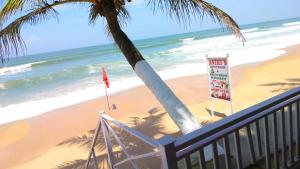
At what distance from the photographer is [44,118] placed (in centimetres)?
1127

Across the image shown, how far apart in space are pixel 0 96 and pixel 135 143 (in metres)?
15.1

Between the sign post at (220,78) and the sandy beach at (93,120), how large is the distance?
0.81 m

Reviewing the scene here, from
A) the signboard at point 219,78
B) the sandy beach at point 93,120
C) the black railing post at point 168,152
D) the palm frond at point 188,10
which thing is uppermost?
the palm frond at point 188,10

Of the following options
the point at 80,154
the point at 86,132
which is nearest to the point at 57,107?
the point at 86,132

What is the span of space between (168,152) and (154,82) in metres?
2.97

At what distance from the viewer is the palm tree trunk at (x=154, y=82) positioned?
4.76m

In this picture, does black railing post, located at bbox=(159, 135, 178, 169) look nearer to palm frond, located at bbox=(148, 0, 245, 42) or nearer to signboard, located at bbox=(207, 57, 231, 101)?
palm frond, located at bbox=(148, 0, 245, 42)

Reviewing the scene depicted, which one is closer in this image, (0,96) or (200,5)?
(200,5)

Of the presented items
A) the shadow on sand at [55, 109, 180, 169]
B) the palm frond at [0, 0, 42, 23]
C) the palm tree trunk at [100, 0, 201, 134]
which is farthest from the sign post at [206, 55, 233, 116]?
the palm frond at [0, 0, 42, 23]

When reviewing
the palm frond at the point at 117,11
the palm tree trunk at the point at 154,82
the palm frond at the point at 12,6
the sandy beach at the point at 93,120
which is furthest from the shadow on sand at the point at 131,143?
the palm frond at the point at 12,6

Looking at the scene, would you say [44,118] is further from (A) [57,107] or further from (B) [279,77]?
(B) [279,77]

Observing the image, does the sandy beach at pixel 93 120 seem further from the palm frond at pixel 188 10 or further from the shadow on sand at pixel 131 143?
the palm frond at pixel 188 10

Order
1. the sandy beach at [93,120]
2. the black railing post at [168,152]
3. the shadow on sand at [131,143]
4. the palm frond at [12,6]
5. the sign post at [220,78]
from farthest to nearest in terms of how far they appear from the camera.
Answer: the sandy beach at [93,120]
the sign post at [220,78]
the shadow on sand at [131,143]
the palm frond at [12,6]
the black railing post at [168,152]

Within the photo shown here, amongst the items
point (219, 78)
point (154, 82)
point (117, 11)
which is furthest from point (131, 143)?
point (117, 11)
